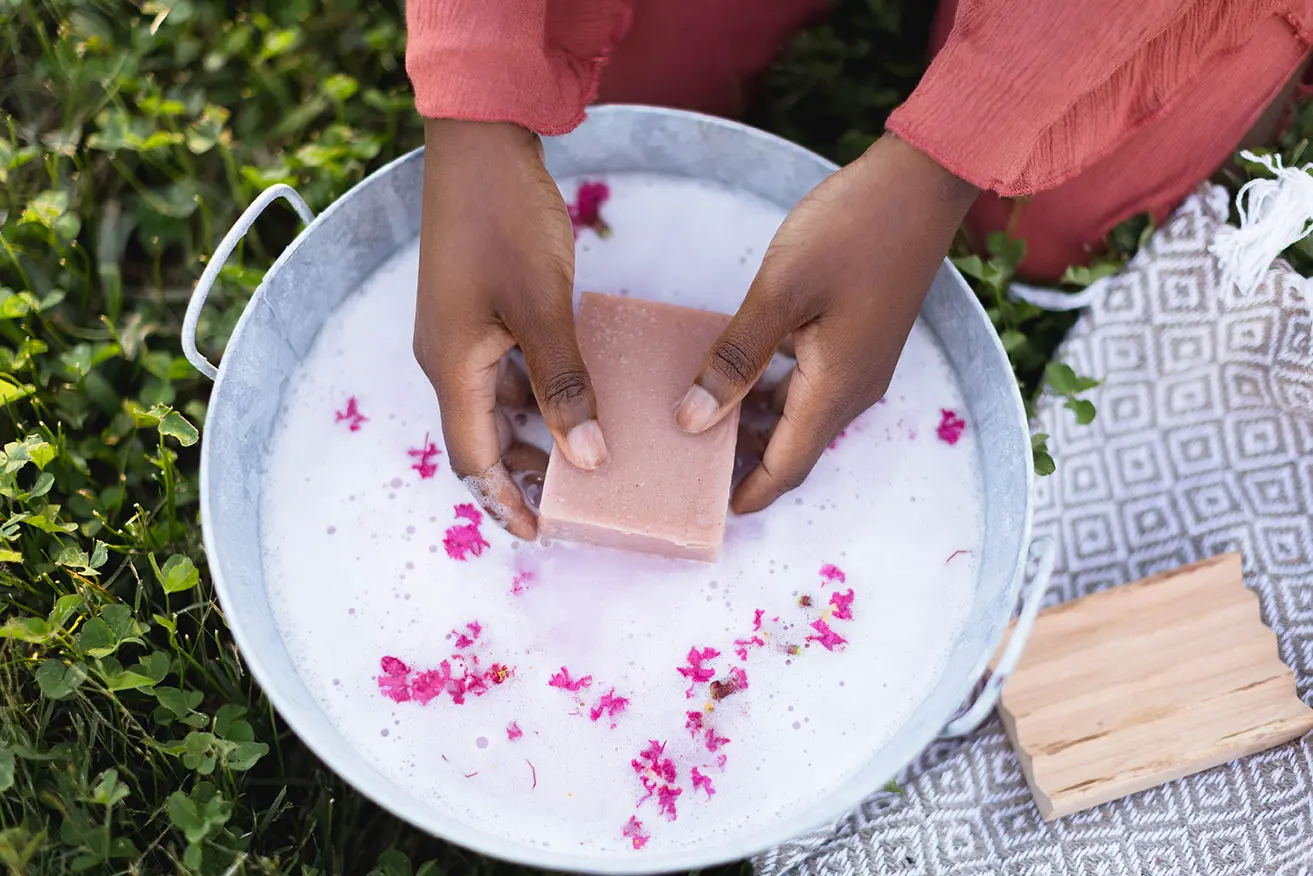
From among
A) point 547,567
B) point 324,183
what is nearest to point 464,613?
point 547,567

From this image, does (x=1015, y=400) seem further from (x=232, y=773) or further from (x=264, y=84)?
(x=264, y=84)

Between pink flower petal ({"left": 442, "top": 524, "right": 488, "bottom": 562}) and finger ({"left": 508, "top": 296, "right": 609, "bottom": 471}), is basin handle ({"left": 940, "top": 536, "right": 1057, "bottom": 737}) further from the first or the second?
pink flower petal ({"left": 442, "top": 524, "right": 488, "bottom": 562})

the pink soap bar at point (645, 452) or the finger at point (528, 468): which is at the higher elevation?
the pink soap bar at point (645, 452)

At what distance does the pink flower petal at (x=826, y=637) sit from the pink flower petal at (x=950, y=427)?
0.30 m

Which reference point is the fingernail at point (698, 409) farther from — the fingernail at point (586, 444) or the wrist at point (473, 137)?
the wrist at point (473, 137)

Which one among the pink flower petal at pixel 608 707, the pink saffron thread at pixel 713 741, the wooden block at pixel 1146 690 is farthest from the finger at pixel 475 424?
the wooden block at pixel 1146 690

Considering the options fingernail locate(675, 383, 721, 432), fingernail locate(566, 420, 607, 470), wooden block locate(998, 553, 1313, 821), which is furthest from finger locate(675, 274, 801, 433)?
wooden block locate(998, 553, 1313, 821)

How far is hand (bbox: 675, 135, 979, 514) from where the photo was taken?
1124 mm

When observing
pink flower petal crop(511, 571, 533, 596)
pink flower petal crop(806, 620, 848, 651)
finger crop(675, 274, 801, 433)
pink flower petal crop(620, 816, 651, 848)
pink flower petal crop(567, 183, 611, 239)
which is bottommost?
pink flower petal crop(620, 816, 651, 848)

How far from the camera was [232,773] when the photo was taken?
1259mm

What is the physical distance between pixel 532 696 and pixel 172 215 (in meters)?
1.06

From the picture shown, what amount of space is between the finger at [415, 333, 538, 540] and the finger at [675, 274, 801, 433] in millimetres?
232

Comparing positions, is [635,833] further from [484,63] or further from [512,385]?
[484,63]

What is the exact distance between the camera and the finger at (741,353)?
1.12m
